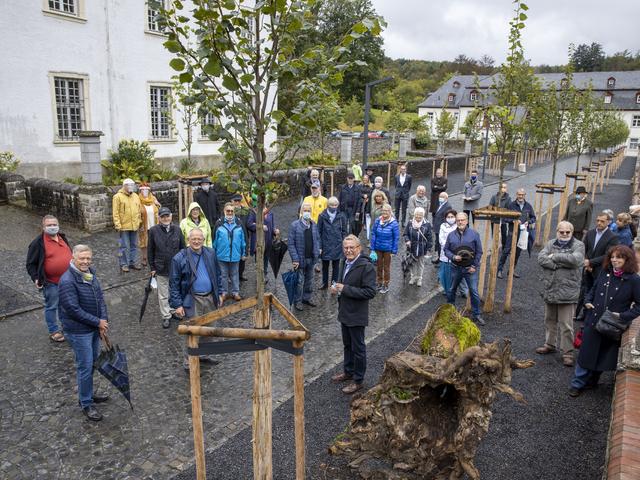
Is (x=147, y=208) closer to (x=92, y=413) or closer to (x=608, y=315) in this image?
(x=92, y=413)

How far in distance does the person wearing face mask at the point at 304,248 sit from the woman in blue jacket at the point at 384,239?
53.6 inches

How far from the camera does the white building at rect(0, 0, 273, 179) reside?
58.5ft

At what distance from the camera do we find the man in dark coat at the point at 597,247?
8711 mm

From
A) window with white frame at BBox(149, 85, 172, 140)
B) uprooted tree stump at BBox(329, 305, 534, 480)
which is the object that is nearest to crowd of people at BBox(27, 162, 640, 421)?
uprooted tree stump at BBox(329, 305, 534, 480)

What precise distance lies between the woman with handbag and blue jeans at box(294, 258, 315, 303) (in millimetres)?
4765

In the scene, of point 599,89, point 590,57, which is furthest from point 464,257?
point 590,57

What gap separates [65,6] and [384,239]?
53.9 ft

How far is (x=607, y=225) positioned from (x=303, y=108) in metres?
7.44

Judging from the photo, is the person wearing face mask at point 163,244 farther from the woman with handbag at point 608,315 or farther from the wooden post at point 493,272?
the woman with handbag at point 608,315

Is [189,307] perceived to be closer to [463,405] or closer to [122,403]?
[122,403]

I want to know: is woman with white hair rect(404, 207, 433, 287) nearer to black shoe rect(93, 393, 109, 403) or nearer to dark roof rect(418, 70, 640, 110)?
black shoe rect(93, 393, 109, 403)

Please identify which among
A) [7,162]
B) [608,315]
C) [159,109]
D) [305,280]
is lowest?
[305,280]

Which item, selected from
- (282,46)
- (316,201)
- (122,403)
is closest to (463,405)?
(282,46)

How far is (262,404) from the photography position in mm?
3773
